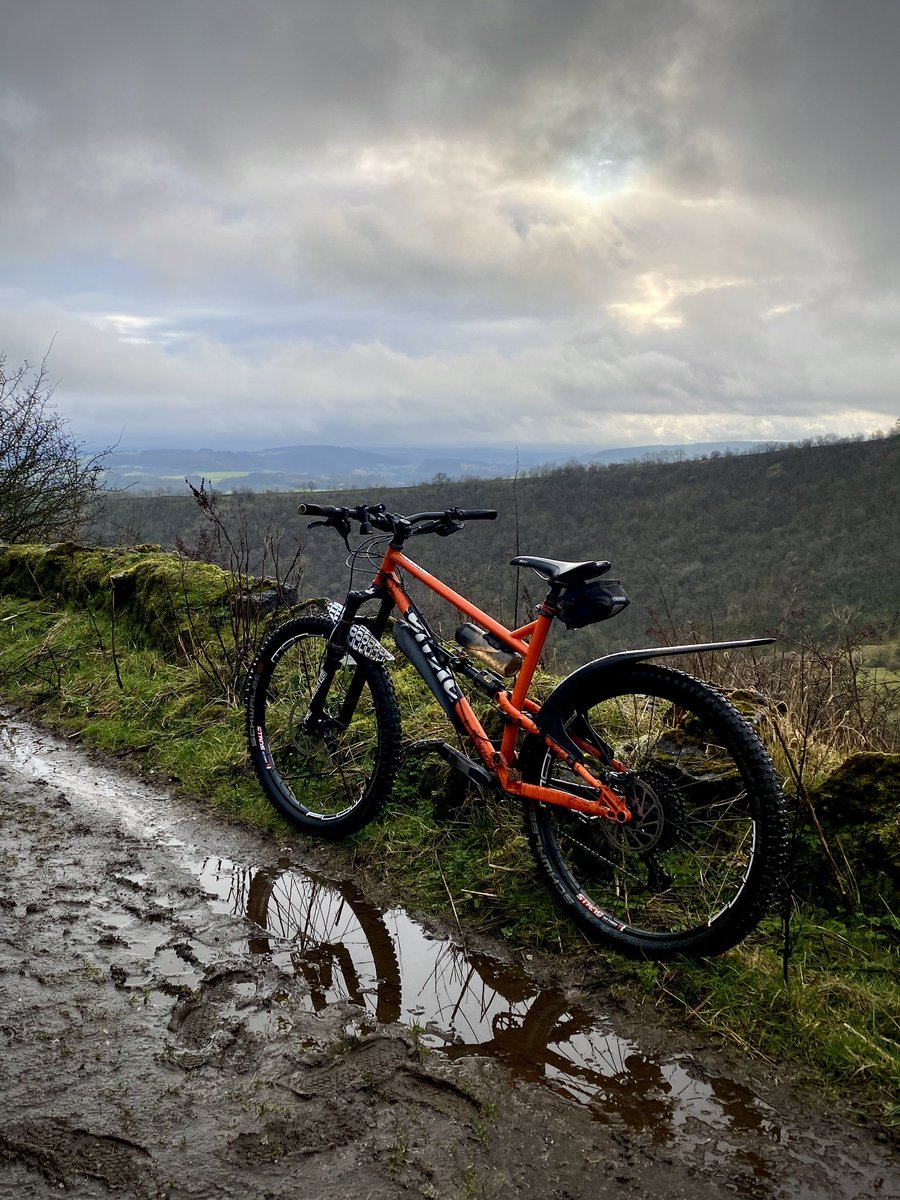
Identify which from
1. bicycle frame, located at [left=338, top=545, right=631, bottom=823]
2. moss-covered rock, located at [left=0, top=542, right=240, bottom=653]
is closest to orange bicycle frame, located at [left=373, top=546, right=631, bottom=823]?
bicycle frame, located at [left=338, top=545, right=631, bottom=823]

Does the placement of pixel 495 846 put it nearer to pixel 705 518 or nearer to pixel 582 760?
pixel 582 760

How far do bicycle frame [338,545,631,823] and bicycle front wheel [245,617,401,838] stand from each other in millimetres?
287

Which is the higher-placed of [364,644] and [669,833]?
[364,644]

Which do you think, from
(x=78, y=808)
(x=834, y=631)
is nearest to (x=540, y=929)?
(x=78, y=808)

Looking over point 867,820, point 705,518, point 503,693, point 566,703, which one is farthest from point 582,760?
point 705,518

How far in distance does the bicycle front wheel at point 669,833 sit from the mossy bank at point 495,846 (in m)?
0.15

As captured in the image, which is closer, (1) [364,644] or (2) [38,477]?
(1) [364,644]

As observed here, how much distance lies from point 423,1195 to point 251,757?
2.71m

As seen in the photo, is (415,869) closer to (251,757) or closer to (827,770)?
(251,757)

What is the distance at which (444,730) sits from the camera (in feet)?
14.7

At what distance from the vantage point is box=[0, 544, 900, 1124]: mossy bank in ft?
8.25

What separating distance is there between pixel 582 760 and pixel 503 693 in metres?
0.47

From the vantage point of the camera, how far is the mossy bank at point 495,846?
2.51 m

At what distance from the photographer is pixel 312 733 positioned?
425 cm
